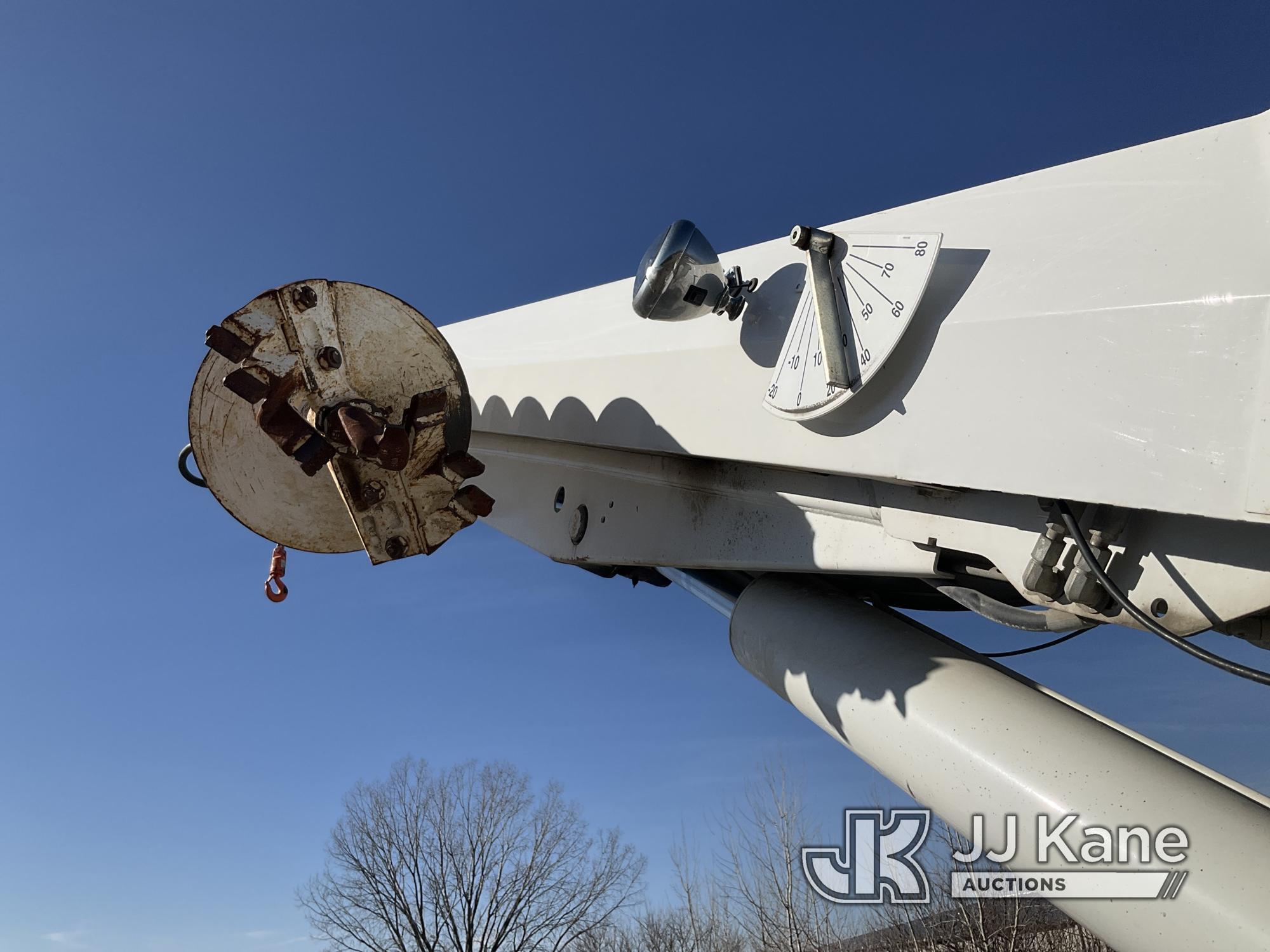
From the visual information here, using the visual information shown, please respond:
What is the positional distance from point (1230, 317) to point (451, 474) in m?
2.20

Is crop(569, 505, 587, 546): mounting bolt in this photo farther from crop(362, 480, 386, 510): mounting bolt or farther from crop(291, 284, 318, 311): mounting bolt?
crop(291, 284, 318, 311): mounting bolt

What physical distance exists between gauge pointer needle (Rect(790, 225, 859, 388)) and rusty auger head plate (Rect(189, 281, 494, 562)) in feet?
3.87

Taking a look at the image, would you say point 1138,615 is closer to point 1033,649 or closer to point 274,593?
point 1033,649

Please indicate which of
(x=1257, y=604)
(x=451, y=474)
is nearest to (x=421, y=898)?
(x=451, y=474)

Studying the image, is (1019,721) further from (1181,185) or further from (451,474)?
(451,474)

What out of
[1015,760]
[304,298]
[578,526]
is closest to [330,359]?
[304,298]

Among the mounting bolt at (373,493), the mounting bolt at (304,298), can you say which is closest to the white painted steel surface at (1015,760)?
the mounting bolt at (373,493)

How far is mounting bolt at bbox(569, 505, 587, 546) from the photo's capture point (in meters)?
4.27

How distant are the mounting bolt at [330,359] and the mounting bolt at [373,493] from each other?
0.40m

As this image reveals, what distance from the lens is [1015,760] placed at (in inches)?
96.5

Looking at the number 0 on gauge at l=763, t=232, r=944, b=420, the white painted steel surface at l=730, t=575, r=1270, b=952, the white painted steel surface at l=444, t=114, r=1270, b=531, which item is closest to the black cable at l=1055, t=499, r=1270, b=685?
the white painted steel surface at l=444, t=114, r=1270, b=531

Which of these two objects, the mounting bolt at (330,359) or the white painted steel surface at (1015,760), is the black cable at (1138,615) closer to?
the white painted steel surface at (1015,760)

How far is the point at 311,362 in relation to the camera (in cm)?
305

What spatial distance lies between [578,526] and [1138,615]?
252 centimetres
